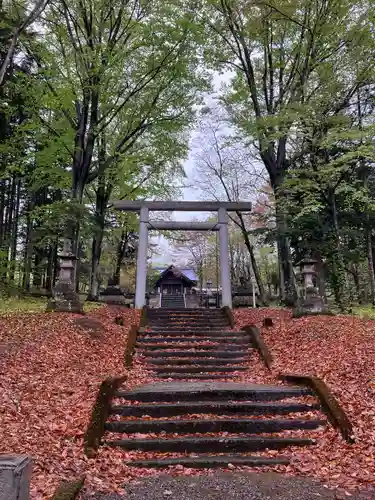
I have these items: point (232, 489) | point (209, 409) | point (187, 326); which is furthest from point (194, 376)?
point (232, 489)

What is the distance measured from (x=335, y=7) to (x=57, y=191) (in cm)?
1559

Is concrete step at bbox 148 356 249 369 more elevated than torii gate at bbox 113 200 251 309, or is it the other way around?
torii gate at bbox 113 200 251 309

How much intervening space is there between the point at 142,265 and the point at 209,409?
28.0 ft

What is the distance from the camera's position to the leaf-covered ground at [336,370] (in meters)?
4.31

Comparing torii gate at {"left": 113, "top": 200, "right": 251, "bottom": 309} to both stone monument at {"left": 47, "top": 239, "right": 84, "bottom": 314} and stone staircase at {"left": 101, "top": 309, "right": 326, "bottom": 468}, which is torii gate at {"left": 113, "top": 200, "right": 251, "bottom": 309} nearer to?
stone monument at {"left": 47, "top": 239, "right": 84, "bottom": 314}

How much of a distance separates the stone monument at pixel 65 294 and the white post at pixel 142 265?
8.36 ft

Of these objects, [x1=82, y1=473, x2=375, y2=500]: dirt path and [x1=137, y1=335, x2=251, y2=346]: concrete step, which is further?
[x1=137, y1=335, x2=251, y2=346]: concrete step

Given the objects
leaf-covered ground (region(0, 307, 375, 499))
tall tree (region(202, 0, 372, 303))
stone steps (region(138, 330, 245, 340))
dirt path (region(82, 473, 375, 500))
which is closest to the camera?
dirt path (region(82, 473, 375, 500))

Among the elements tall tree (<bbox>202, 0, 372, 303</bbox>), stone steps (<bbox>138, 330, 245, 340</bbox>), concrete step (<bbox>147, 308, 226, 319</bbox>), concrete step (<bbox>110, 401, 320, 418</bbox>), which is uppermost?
tall tree (<bbox>202, 0, 372, 303</bbox>)

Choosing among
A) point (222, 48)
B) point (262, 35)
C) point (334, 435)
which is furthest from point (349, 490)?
point (222, 48)

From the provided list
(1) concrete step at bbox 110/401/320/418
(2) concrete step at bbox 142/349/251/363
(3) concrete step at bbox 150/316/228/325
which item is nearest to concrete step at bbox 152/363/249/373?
(2) concrete step at bbox 142/349/251/363

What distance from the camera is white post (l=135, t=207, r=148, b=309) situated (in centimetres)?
1360

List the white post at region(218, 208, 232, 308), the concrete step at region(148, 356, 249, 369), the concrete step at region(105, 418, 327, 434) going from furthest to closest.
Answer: the white post at region(218, 208, 232, 308)
the concrete step at region(148, 356, 249, 369)
the concrete step at region(105, 418, 327, 434)

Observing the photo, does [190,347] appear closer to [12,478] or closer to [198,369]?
[198,369]
